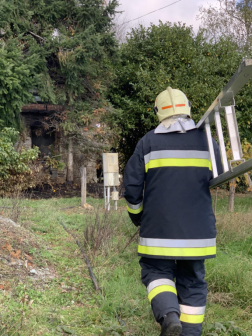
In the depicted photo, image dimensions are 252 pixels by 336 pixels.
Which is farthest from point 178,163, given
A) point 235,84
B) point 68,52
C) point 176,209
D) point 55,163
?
point 55,163

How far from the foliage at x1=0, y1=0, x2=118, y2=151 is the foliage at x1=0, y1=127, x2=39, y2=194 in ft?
2.11

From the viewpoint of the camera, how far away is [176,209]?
8.27ft

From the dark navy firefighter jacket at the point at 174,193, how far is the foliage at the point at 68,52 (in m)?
8.01

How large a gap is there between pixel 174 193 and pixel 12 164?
8.66 meters

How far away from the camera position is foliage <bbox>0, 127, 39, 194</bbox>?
32.6 feet

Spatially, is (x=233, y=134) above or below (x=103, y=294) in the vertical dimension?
above

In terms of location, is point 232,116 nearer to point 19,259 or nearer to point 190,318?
point 190,318

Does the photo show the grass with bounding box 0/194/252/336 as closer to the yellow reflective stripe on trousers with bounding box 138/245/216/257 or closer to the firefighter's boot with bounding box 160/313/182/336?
the firefighter's boot with bounding box 160/313/182/336

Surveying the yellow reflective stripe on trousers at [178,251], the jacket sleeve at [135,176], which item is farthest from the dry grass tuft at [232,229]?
the jacket sleeve at [135,176]

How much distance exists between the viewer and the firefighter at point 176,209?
98.0 inches

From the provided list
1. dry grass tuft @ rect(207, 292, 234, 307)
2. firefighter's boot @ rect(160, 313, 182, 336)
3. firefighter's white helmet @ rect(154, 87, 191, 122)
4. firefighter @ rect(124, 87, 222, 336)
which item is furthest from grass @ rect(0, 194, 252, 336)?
firefighter's white helmet @ rect(154, 87, 191, 122)

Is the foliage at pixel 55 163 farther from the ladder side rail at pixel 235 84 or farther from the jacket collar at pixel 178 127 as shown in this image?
the ladder side rail at pixel 235 84

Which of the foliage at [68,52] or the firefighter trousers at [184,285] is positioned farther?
the foliage at [68,52]

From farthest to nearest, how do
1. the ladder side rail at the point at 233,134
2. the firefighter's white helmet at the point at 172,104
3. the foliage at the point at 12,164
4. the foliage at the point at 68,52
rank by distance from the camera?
the foliage at the point at 68,52, the foliage at the point at 12,164, the firefighter's white helmet at the point at 172,104, the ladder side rail at the point at 233,134
